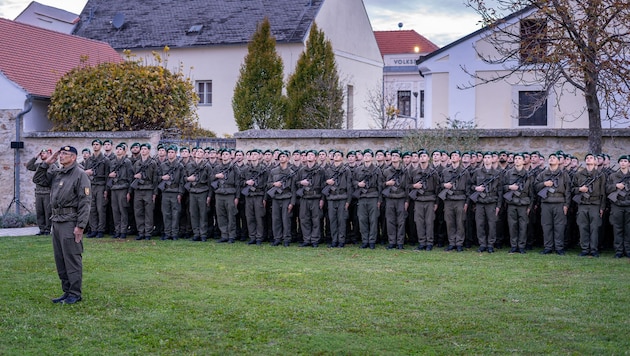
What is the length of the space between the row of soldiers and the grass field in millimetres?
979

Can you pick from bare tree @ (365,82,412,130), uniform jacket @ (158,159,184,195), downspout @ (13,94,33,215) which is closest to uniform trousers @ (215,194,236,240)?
uniform jacket @ (158,159,184,195)

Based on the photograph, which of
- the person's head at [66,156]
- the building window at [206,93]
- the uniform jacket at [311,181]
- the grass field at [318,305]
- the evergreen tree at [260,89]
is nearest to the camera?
the grass field at [318,305]

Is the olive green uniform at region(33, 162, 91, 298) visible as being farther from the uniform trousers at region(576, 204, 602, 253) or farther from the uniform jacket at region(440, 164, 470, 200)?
the uniform trousers at region(576, 204, 602, 253)

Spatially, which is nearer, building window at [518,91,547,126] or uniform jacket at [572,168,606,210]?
uniform jacket at [572,168,606,210]

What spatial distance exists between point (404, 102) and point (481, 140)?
36.1m

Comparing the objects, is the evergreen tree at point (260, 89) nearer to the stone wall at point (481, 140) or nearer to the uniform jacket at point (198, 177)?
the stone wall at point (481, 140)

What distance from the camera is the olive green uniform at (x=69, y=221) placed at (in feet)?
32.5

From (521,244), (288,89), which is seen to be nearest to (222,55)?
(288,89)

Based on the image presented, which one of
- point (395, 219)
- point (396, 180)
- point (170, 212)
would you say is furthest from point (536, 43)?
point (170, 212)

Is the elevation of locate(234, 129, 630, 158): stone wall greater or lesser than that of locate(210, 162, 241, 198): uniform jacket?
greater

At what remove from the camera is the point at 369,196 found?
1548 cm

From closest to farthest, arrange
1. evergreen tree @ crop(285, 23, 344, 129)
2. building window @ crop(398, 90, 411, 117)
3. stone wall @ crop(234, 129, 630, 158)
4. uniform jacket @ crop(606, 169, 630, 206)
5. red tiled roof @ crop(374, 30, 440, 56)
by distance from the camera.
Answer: uniform jacket @ crop(606, 169, 630, 206), stone wall @ crop(234, 129, 630, 158), evergreen tree @ crop(285, 23, 344, 129), building window @ crop(398, 90, 411, 117), red tiled roof @ crop(374, 30, 440, 56)

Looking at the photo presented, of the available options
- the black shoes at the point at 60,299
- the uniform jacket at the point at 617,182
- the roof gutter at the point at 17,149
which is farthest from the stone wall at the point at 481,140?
the black shoes at the point at 60,299

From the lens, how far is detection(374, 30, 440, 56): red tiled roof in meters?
63.8
